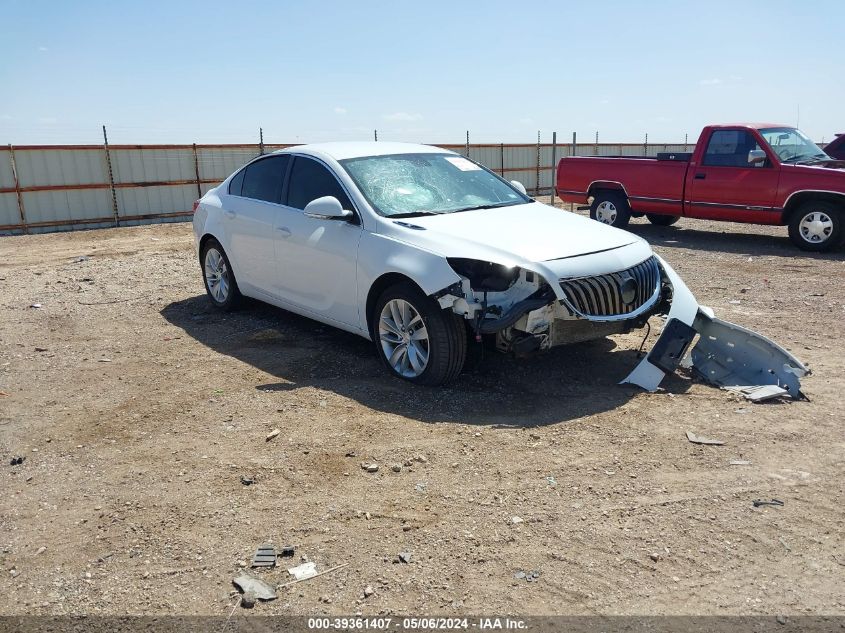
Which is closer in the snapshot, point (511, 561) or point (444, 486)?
point (511, 561)

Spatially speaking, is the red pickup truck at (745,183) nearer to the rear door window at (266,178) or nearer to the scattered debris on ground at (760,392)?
the scattered debris on ground at (760,392)

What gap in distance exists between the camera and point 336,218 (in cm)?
556

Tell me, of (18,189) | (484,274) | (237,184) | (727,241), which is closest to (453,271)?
(484,274)

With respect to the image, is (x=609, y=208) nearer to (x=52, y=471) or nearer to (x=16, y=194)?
(x=52, y=471)

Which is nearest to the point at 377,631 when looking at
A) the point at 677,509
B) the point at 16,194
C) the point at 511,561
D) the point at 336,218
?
the point at 511,561

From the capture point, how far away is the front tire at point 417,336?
4891mm

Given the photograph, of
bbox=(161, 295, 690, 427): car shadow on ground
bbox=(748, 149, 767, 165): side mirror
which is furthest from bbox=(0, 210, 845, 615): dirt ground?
bbox=(748, 149, 767, 165): side mirror

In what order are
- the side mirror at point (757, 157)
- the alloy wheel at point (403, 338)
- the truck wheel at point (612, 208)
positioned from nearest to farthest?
the alloy wheel at point (403, 338), the side mirror at point (757, 157), the truck wheel at point (612, 208)

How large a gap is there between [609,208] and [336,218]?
9360 millimetres

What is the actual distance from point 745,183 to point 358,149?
797cm

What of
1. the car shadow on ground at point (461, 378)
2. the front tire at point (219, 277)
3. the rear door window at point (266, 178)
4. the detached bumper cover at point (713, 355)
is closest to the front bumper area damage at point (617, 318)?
the detached bumper cover at point (713, 355)

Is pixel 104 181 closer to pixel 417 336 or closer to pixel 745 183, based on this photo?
pixel 745 183

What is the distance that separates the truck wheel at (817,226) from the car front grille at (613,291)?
7341mm

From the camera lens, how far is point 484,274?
191 inches
